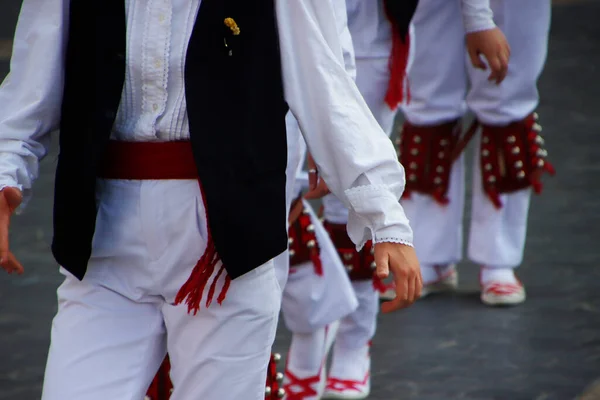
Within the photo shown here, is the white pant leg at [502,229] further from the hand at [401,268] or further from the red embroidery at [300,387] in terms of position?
the hand at [401,268]

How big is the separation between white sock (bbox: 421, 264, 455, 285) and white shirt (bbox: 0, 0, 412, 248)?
273cm

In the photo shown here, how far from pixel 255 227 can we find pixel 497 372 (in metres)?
2.12

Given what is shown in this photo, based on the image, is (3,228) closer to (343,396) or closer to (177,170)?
(177,170)

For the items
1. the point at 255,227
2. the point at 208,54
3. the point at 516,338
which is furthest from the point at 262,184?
the point at 516,338

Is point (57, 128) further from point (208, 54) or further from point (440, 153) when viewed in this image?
point (440, 153)

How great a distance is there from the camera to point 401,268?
2348 mm

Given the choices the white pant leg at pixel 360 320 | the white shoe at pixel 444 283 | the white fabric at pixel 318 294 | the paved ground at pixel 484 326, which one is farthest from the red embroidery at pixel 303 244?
the white shoe at pixel 444 283

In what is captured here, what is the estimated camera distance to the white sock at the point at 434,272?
518cm

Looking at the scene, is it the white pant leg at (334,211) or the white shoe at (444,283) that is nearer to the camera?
the white pant leg at (334,211)

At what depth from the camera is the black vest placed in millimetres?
2424

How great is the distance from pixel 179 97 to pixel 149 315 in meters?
0.43

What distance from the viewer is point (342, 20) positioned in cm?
287

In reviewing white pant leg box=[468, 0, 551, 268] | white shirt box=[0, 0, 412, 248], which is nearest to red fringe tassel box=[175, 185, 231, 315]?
white shirt box=[0, 0, 412, 248]

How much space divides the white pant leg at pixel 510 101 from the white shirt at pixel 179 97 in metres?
2.48
